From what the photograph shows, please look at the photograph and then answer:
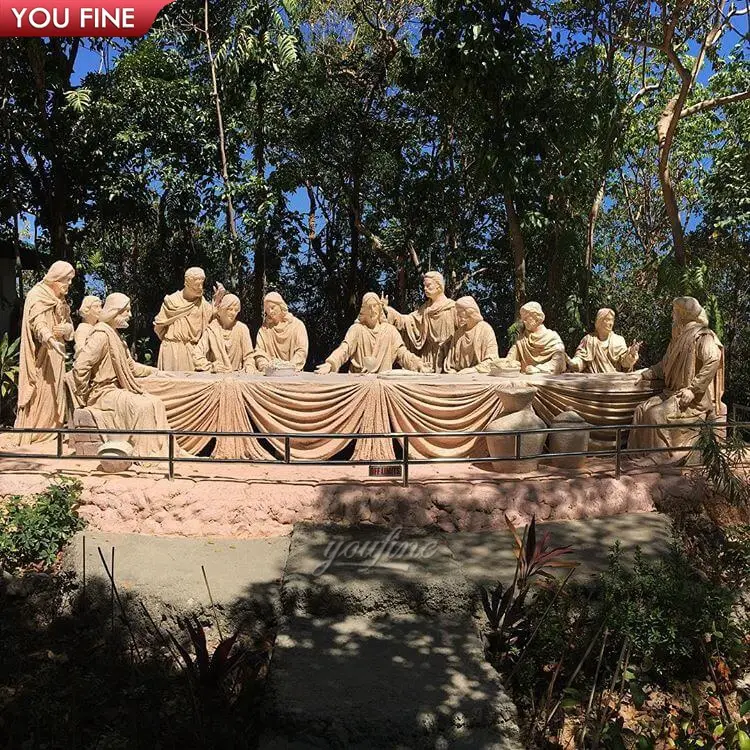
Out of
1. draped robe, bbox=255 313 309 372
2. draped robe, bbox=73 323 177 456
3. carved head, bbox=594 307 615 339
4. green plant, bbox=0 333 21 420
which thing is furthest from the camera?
green plant, bbox=0 333 21 420

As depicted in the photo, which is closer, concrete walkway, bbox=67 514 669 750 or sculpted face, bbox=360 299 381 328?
concrete walkway, bbox=67 514 669 750

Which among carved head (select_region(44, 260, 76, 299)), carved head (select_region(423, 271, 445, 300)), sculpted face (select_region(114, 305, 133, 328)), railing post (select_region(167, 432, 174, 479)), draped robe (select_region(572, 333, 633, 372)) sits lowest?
railing post (select_region(167, 432, 174, 479))

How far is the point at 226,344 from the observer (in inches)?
377

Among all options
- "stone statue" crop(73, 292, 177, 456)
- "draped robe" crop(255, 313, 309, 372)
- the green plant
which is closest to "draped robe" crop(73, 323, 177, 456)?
"stone statue" crop(73, 292, 177, 456)

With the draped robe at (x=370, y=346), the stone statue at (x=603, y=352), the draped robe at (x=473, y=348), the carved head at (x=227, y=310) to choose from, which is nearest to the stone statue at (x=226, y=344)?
the carved head at (x=227, y=310)

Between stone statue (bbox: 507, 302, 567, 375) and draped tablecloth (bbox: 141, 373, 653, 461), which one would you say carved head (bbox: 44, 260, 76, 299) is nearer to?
draped tablecloth (bbox: 141, 373, 653, 461)

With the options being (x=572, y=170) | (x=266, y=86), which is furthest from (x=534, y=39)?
(x=266, y=86)

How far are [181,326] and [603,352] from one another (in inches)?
217

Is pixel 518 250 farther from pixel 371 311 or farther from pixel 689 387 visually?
pixel 689 387

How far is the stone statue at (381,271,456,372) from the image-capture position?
9.53 m

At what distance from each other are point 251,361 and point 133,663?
16.4ft

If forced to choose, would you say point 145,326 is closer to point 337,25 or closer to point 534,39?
point 337,25

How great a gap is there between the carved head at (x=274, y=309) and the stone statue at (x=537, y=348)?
302 centimetres

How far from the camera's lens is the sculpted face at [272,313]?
950 centimetres
